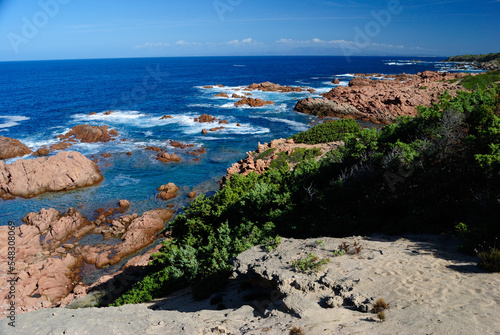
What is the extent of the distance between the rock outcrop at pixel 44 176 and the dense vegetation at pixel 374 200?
2006 cm

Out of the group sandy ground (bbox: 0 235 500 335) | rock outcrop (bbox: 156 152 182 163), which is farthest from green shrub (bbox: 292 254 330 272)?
rock outcrop (bbox: 156 152 182 163)

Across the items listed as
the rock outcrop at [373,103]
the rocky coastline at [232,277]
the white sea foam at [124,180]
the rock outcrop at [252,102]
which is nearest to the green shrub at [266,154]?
the rocky coastline at [232,277]

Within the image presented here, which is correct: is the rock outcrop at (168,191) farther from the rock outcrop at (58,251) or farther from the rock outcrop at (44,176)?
the rock outcrop at (44,176)

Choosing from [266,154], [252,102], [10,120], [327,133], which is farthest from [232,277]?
[10,120]

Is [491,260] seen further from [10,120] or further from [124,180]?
[10,120]

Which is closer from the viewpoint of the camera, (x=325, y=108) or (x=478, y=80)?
(x=325, y=108)

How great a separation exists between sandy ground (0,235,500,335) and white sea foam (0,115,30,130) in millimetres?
55770

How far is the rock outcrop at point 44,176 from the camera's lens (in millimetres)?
29875

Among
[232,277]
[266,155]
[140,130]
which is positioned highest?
[140,130]

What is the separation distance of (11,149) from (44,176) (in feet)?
44.0

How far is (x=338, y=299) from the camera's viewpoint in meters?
8.01

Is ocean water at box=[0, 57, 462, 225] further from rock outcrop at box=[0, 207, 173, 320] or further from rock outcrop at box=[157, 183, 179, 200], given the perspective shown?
rock outcrop at box=[0, 207, 173, 320]

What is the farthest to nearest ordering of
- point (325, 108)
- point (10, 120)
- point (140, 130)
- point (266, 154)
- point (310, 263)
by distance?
point (325, 108), point (10, 120), point (140, 130), point (266, 154), point (310, 263)

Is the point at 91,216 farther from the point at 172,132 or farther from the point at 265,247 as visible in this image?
the point at 172,132
